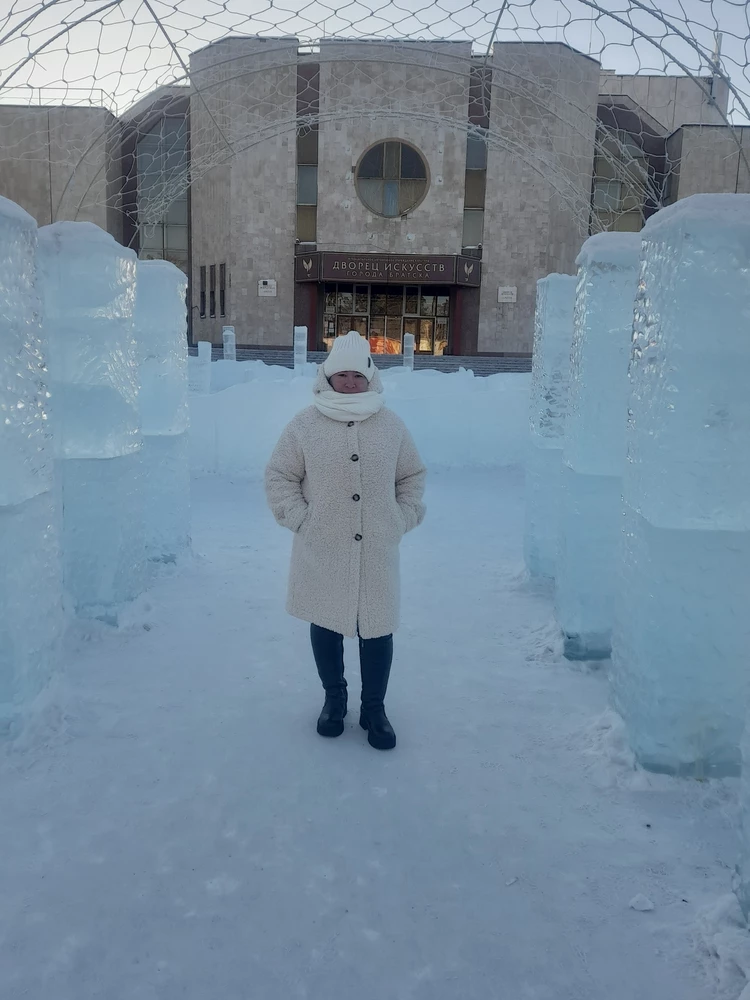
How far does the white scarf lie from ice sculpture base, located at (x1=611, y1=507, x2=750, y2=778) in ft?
3.12

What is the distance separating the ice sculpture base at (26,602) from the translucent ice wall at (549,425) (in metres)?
2.70

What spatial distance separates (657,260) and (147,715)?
2.36 m

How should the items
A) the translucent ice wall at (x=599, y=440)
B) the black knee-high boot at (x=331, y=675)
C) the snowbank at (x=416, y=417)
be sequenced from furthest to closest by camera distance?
the snowbank at (x=416, y=417) → the translucent ice wall at (x=599, y=440) → the black knee-high boot at (x=331, y=675)

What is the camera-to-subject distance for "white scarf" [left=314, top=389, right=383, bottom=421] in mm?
2471

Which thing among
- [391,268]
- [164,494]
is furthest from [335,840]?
[391,268]

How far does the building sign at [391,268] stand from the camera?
20141mm

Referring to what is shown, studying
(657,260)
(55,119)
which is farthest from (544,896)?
(55,119)

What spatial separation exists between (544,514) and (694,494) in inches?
84.3

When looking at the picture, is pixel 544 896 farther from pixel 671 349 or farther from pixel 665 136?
pixel 665 136

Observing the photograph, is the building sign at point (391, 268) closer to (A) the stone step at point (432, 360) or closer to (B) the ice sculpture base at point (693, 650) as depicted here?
(A) the stone step at point (432, 360)

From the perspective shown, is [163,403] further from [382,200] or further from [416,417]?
[382,200]

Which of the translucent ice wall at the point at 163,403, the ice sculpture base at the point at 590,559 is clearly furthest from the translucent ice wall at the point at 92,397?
the ice sculpture base at the point at 590,559

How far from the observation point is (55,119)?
20.0m

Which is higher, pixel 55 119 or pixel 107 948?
pixel 55 119
